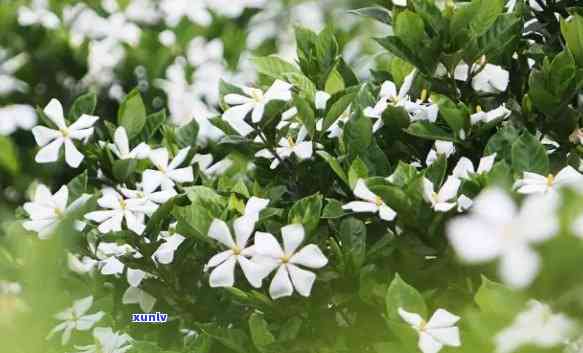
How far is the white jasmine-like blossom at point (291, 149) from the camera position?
1.51 m

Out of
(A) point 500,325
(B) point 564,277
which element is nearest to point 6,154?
(A) point 500,325

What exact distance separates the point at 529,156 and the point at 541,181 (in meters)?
0.09

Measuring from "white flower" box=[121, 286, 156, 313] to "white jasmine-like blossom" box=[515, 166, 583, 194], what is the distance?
2.27 feet

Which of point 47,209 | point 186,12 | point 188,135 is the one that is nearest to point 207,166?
point 188,135

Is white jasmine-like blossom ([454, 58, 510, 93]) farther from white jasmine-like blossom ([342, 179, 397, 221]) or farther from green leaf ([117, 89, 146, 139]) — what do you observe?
green leaf ([117, 89, 146, 139])

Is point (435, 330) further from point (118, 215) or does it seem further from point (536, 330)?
point (118, 215)

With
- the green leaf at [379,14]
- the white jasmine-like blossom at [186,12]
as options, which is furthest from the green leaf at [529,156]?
the white jasmine-like blossom at [186,12]

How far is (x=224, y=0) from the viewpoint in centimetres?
347

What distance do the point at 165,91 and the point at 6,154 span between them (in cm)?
57

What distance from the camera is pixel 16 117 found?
10.6ft

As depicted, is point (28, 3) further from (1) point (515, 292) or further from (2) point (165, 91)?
(1) point (515, 292)

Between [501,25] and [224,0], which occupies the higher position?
[501,25]

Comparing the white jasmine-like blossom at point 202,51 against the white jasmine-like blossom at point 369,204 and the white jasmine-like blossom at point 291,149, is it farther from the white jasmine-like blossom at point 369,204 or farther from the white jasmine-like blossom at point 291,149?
the white jasmine-like blossom at point 369,204

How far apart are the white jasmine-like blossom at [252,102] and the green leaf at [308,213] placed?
195mm
